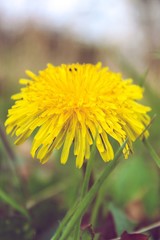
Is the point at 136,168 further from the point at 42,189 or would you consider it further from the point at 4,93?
the point at 4,93

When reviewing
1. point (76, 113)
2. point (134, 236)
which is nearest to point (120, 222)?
point (134, 236)

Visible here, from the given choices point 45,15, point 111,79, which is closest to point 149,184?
point 111,79

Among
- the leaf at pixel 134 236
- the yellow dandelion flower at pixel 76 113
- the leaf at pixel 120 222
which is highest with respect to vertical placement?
the yellow dandelion flower at pixel 76 113

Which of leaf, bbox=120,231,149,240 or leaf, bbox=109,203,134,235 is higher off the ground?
leaf, bbox=120,231,149,240

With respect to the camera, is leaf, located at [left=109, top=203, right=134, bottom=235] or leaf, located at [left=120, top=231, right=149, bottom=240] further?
leaf, located at [left=109, top=203, right=134, bottom=235]

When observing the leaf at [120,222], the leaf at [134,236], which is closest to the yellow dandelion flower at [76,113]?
the leaf at [134,236]

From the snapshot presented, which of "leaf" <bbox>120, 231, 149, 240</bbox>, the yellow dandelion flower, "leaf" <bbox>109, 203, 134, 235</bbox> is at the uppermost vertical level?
the yellow dandelion flower

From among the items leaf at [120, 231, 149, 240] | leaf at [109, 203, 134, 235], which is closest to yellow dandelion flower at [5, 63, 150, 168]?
leaf at [120, 231, 149, 240]

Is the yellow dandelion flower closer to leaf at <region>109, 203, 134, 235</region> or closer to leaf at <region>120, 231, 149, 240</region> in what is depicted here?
leaf at <region>120, 231, 149, 240</region>

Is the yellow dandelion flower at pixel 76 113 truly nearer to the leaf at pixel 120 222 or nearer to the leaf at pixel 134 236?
the leaf at pixel 134 236
